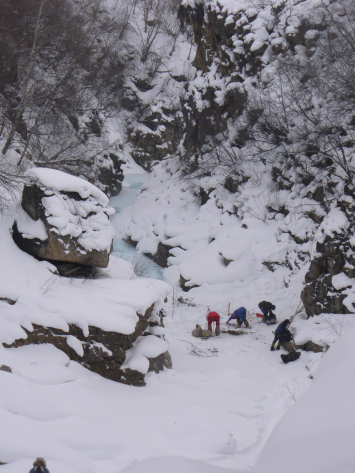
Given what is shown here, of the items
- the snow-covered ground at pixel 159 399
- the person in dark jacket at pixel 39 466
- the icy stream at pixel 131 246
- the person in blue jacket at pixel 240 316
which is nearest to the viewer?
the snow-covered ground at pixel 159 399

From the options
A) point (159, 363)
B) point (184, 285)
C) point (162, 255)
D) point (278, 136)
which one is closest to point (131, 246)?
point (162, 255)

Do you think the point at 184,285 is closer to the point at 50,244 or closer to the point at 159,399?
the point at 50,244

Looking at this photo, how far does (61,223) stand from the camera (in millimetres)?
8227

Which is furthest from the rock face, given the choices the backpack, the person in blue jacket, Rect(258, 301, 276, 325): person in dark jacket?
Rect(258, 301, 276, 325): person in dark jacket

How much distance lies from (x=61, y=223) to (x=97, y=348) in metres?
2.94

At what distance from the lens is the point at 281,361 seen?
9.42m

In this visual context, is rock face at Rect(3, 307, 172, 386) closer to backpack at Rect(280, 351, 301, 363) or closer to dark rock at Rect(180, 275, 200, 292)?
backpack at Rect(280, 351, 301, 363)

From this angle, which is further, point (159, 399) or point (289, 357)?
point (289, 357)

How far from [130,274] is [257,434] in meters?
5.20

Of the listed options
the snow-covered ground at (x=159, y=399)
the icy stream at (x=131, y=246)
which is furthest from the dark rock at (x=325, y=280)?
the icy stream at (x=131, y=246)

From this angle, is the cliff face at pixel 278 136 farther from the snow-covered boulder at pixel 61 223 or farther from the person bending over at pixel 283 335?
the snow-covered boulder at pixel 61 223

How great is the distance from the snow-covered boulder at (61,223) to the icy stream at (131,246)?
303 inches

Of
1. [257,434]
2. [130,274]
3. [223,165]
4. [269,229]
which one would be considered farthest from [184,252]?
[257,434]

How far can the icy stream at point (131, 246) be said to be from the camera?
1869cm
